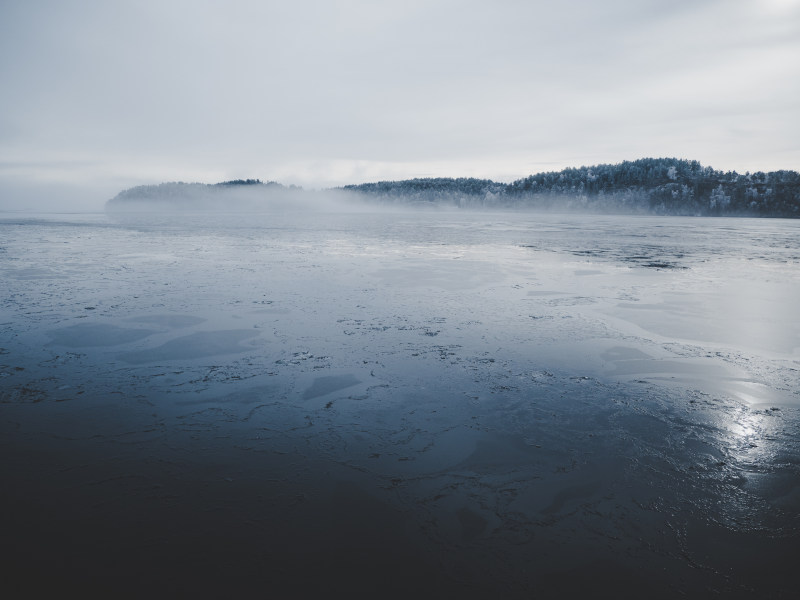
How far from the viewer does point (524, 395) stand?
541cm

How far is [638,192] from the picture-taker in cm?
14775

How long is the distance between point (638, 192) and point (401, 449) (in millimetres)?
168508

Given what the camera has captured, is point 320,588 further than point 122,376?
No

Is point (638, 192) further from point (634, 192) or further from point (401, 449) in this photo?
point (401, 449)

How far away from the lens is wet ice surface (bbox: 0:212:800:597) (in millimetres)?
2912

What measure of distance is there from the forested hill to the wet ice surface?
502 feet

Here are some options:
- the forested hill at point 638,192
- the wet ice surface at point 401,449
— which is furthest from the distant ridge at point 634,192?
the wet ice surface at point 401,449

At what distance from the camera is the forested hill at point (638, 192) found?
129m

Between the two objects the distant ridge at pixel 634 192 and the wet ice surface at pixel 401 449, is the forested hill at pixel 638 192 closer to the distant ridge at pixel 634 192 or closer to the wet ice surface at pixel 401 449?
the distant ridge at pixel 634 192

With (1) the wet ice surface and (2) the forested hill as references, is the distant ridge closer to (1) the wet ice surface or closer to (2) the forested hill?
(2) the forested hill

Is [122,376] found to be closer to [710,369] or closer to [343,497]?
[343,497]

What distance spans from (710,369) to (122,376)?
26.7 ft

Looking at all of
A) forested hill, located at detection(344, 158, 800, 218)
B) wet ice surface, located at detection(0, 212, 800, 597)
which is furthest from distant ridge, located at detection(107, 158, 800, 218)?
wet ice surface, located at detection(0, 212, 800, 597)

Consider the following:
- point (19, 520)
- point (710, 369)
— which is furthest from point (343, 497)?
point (710, 369)
